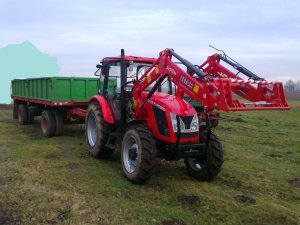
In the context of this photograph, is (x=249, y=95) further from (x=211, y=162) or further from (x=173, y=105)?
(x=211, y=162)

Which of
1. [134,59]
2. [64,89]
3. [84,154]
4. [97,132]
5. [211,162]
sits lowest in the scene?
[84,154]

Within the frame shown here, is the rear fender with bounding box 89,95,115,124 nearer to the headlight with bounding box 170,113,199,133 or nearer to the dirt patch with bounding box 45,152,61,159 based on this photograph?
the dirt patch with bounding box 45,152,61,159

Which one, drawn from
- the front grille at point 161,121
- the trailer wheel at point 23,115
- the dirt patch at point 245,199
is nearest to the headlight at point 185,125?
the front grille at point 161,121

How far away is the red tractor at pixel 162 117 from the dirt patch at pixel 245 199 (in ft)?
2.53

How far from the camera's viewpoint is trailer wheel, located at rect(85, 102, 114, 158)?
7918 mm

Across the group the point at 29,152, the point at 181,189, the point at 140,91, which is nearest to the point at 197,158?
the point at 181,189

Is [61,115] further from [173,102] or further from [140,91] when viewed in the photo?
[173,102]

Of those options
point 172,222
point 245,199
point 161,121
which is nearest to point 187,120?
point 161,121

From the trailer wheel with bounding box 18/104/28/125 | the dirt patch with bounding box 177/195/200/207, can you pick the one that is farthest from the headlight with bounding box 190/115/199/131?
the trailer wheel with bounding box 18/104/28/125

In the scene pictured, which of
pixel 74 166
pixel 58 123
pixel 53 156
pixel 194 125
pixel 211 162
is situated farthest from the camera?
pixel 58 123

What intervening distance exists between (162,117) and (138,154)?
31.3 inches

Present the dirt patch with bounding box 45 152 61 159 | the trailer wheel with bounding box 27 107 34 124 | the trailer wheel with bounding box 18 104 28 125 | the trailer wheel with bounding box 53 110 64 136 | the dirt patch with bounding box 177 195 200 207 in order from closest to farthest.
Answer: the dirt patch with bounding box 177 195 200 207 < the dirt patch with bounding box 45 152 61 159 < the trailer wheel with bounding box 53 110 64 136 < the trailer wheel with bounding box 27 107 34 124 < the trailer wheel with bounding box 18 104 28 125

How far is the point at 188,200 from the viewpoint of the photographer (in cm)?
591

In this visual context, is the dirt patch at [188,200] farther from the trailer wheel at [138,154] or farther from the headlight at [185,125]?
the headlight at [185,125]
